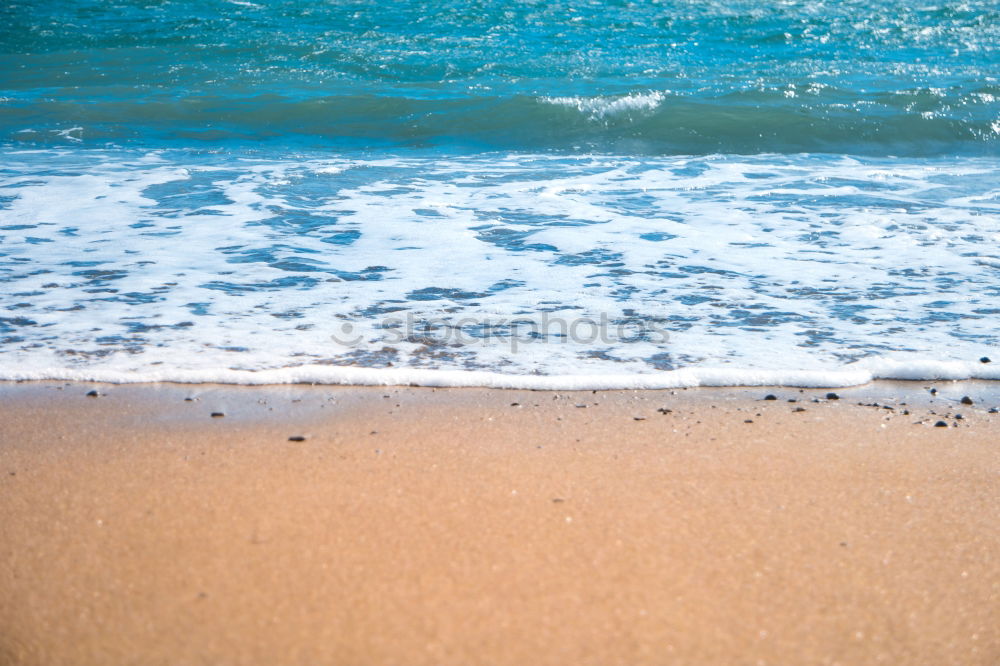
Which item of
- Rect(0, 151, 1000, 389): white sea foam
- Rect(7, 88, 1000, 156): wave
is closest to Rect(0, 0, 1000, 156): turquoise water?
Rect(7, 88, 1000, 156): wave

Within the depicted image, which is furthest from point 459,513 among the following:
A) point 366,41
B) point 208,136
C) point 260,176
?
point 366,41

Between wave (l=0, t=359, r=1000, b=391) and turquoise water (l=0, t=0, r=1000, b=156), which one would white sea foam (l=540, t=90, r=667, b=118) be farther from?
wave (l=0, t=359, r=1000, b=391)

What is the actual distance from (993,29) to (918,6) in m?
1.25

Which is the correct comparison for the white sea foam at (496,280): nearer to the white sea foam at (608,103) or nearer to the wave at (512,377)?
the wave at (512,377)

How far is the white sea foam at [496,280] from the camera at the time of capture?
8.87ft

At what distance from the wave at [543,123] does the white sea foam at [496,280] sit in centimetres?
218

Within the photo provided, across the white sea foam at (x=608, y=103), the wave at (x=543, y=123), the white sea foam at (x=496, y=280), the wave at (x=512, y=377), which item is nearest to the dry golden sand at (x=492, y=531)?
the wave at (x=512, y=377)

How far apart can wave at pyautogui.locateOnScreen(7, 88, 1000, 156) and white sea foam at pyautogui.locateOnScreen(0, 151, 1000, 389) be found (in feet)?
7.14

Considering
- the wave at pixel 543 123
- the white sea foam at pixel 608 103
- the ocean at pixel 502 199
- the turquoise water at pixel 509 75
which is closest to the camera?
the ocean at pixel 502 199

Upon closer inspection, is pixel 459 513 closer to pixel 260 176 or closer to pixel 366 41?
pixel 260 176

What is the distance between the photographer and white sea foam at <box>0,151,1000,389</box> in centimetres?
270

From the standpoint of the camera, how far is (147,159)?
23.5 ft

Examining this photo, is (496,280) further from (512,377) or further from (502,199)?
(502,199)

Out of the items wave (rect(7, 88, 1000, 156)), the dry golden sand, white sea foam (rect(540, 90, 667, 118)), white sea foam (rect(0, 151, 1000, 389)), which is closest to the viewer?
the dry golden sand
